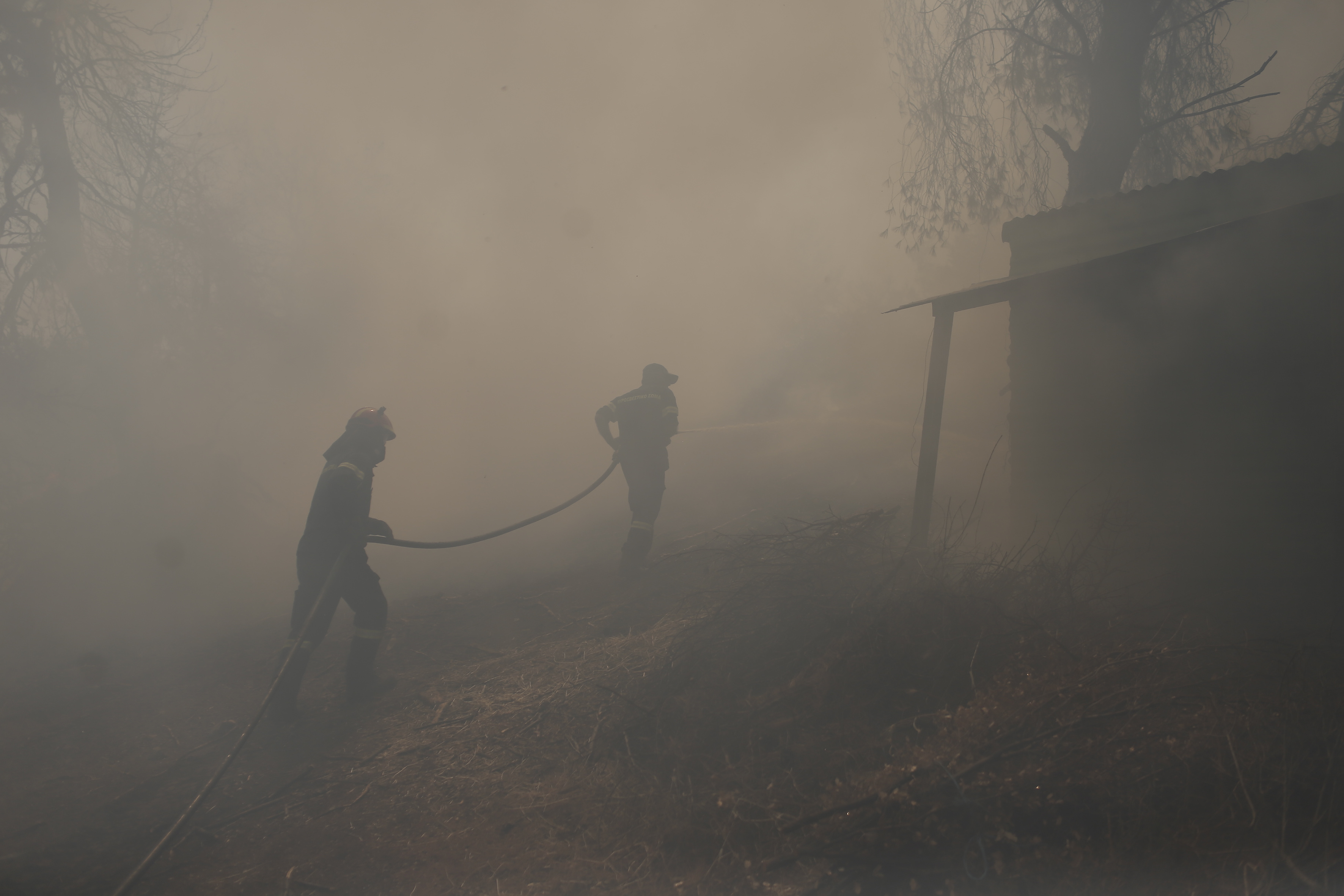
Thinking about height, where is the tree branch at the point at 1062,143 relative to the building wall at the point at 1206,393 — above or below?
above

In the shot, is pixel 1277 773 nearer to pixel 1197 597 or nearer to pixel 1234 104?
pixel 1197 597

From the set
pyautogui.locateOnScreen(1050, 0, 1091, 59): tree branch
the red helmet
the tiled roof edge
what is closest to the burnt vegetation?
the red helmet

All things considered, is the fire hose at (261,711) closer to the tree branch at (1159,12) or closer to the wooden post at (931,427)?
the wooden post at (931,427)

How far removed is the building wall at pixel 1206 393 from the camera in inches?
168

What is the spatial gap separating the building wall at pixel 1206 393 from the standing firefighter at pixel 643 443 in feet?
11.5

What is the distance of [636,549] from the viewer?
6734mm

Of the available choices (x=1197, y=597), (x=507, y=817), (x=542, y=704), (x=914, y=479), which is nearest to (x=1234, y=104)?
(x=914, y=479)

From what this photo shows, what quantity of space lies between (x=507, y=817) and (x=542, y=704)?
3.44ft

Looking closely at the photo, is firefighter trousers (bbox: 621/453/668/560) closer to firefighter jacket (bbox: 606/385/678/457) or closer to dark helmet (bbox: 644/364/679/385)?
firefighter jacket (bbox: 606/385/678/457)

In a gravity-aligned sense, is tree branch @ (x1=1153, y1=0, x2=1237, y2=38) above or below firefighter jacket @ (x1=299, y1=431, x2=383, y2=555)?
above

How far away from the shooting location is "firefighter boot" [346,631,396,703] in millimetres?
4871

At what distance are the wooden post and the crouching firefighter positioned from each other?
4190mm

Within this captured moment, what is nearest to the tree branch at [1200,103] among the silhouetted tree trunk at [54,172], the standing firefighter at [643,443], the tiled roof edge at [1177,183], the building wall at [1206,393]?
the tiled roof edge at [1177,183]

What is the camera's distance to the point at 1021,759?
273cm
